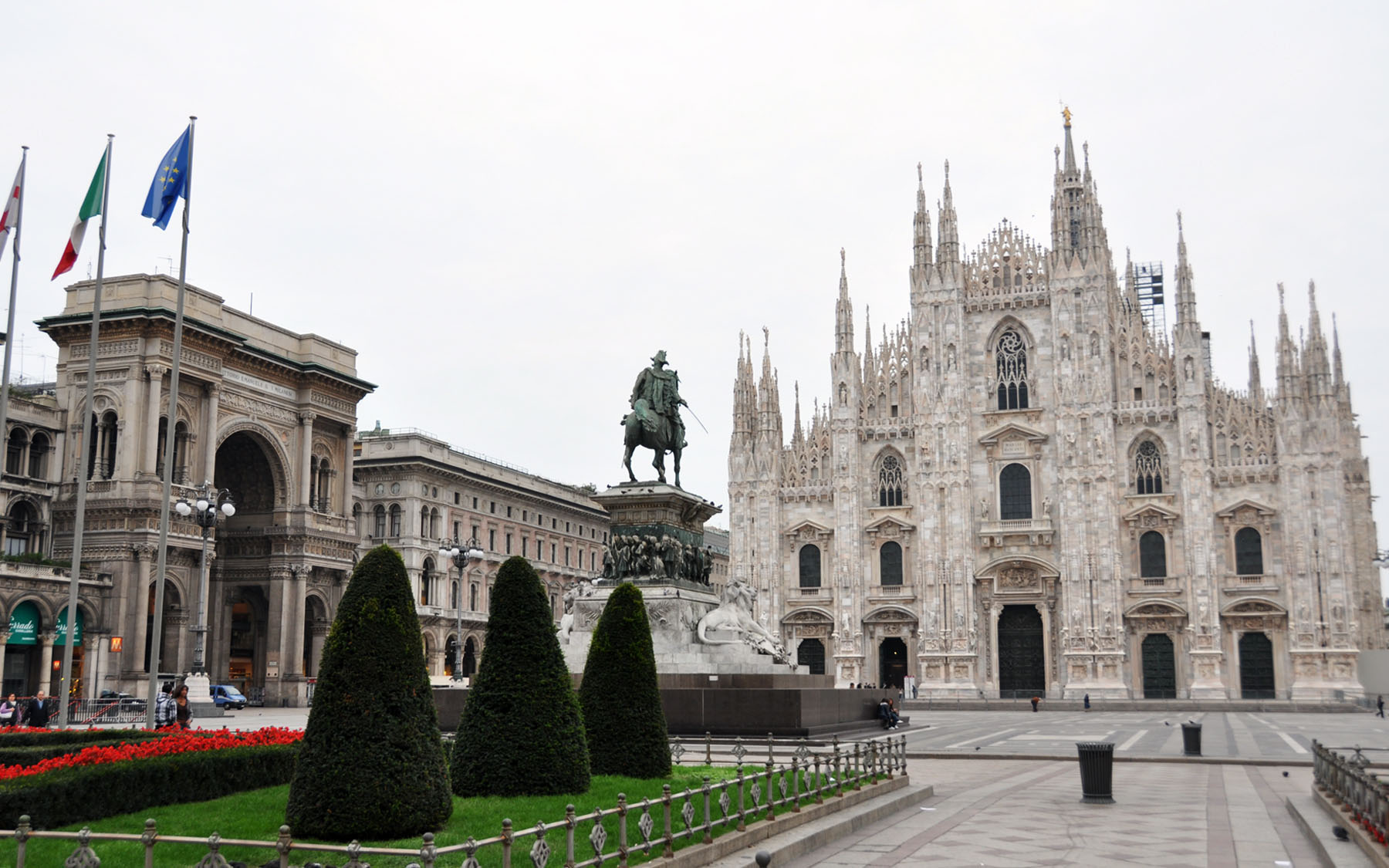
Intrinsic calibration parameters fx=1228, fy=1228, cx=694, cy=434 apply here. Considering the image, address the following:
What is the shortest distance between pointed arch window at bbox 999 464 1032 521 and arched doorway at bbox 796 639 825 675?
430 inches

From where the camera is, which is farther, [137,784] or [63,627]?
[63,627]

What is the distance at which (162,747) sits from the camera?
1273cm

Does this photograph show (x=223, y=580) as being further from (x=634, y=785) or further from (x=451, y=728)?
(x=634, y=785)

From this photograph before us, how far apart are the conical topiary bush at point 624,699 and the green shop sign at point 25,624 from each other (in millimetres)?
36925

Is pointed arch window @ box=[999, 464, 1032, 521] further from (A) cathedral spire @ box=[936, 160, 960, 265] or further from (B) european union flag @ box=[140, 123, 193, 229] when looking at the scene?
(B) european union flag @ box=[140, 123, 193, 229]

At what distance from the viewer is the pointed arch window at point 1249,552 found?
53219 mm

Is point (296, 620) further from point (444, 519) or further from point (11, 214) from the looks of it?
point (11, 214)

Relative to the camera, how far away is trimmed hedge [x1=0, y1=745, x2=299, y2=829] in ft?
32.9

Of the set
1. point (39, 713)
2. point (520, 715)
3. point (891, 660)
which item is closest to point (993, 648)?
point (891, 660)

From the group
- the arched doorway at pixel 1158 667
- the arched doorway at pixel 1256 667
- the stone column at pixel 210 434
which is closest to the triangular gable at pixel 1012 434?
the arched doorway at pixel 1158 667

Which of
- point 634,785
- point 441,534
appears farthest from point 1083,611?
point 634,785

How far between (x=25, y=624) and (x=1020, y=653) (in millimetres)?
41378

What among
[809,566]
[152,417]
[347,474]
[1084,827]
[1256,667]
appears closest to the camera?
[1084,827]

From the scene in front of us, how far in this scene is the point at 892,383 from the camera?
2410 inches
